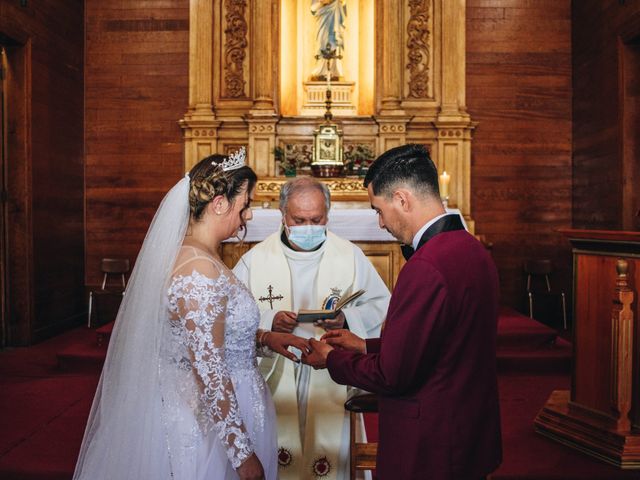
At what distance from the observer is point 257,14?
8312mm

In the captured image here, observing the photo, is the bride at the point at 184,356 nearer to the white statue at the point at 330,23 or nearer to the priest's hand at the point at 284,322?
the priest's hand at the point at 284,322

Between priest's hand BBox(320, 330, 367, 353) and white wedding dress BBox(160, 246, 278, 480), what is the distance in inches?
12.4

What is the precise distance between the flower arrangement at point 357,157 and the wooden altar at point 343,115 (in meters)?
0.05

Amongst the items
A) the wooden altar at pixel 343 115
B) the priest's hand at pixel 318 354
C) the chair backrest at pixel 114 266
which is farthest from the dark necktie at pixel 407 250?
the chair backrest at pixel 114 266

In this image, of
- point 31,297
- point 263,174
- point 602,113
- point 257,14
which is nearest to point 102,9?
point 257,14

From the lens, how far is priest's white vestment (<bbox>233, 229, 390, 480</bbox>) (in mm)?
3322

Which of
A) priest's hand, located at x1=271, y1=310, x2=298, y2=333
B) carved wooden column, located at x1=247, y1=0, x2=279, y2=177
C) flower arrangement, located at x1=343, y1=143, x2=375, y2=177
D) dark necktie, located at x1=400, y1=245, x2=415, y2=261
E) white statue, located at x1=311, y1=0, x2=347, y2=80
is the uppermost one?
white statue, located at x1=311, y1=0, x2=347, y2=80

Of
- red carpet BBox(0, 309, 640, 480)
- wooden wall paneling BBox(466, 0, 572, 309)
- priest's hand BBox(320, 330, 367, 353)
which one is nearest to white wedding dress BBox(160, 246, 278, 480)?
priest's hand BBox(320, 330, 367, 353)

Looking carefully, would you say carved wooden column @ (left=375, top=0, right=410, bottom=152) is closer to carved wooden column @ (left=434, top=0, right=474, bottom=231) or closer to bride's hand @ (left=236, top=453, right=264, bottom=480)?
carved wooden column @ (left=434, top=0, right=474, bottom=231)

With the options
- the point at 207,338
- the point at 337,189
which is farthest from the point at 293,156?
the point at 207,338

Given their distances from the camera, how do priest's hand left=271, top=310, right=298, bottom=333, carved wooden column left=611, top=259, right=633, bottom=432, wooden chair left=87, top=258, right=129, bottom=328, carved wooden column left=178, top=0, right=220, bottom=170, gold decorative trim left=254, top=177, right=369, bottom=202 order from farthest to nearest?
carved wooden column left=178, top=0, right=220, bottom=170, wooden chair left=87, top=258, right=129, bottom=328, gold decorative trim left=254, top=177, right=369, bottom=202, carved wooden column left=611, top=259, right=633, bottom=432, priest's hand left=271, top=310, right=298, bottom=333

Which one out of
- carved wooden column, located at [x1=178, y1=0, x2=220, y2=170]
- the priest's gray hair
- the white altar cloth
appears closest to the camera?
the priest's gray hair

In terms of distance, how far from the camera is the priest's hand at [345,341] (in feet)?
8.30

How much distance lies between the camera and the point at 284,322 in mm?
3072
